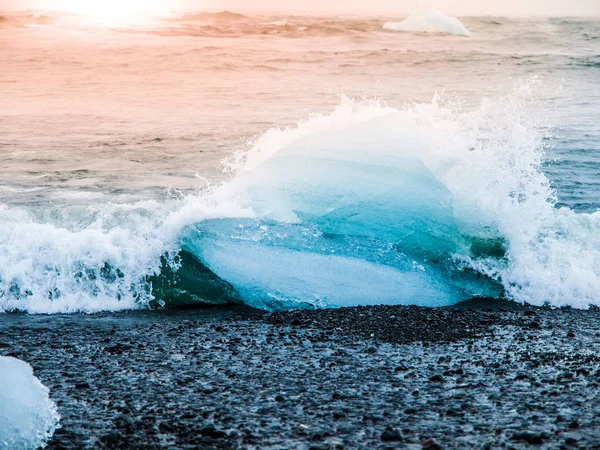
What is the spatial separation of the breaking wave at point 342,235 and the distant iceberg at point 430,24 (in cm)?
2064

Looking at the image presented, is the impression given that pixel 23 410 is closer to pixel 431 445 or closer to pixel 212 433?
pixel 212 433

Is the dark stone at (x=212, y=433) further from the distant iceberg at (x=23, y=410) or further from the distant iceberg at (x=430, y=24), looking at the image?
the distant iceberg at (x=430, y=24)

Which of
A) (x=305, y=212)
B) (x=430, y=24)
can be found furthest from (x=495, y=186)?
(x=430, y=24)

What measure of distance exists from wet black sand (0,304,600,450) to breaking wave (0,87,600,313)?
1.47ft

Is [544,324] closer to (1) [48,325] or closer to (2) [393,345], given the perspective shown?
(2) [393,345]

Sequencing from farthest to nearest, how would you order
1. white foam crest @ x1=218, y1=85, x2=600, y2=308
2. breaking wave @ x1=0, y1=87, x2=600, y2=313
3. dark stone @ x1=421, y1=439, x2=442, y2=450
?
white foam crest @ x1=218, y1=85, x2=600, y2=308 → breaking wave @ x1=0, y1=87, x2=600, y2=313 → dark stone @ x1=421, y1=439, x2=442, y2=450

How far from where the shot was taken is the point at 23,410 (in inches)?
173

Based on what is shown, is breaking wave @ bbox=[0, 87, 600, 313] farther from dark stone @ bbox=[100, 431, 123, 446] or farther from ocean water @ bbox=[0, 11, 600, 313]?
dark stone @ bbox=[100, 431, 123, 446]

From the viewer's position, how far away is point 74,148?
14883 mm

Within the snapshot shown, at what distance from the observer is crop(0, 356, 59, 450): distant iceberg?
423 centimetres

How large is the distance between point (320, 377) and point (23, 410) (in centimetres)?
212

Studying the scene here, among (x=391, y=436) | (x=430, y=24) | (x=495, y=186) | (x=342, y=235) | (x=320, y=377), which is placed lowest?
(x=320, y=377)

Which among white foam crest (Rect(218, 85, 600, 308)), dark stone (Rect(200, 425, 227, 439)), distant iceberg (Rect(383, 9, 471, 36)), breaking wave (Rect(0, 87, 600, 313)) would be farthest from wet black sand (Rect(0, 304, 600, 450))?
distant iceberg (Rect(383, 9, 471, 36))

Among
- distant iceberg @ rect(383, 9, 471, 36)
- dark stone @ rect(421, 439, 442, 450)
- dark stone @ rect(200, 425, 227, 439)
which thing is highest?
distant iceberg @ rect(383, 9, 471, 36)
